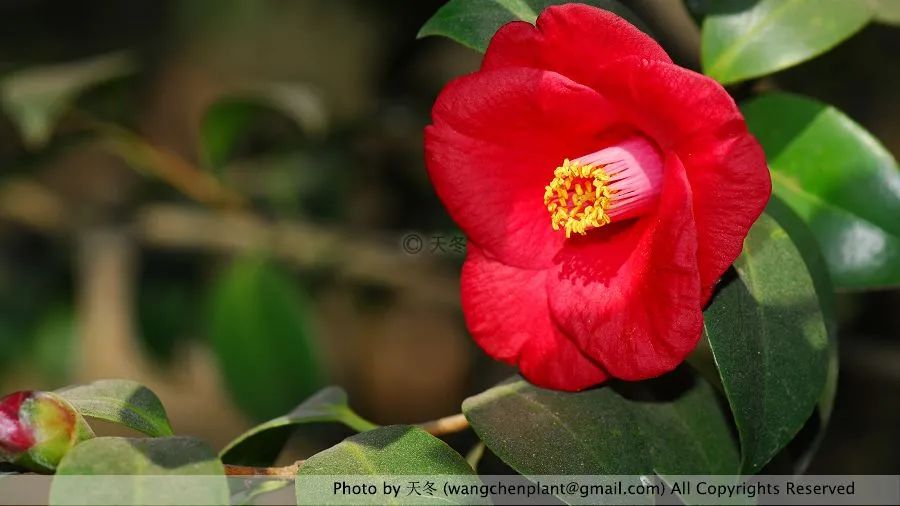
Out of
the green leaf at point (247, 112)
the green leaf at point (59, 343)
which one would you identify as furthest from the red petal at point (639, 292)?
the green leaf at point (59, 343)

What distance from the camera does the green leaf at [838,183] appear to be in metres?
0.85

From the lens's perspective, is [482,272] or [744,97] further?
[744,97]

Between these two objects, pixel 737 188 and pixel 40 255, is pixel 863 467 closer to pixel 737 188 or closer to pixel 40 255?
pixel 737 188

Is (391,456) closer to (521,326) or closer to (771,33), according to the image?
(521,326)

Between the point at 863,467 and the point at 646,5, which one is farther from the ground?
the point at 646,5

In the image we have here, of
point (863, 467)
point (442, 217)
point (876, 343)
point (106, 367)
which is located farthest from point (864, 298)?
point (106, 367)

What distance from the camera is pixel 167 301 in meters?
1.93

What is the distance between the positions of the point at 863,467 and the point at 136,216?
138cm

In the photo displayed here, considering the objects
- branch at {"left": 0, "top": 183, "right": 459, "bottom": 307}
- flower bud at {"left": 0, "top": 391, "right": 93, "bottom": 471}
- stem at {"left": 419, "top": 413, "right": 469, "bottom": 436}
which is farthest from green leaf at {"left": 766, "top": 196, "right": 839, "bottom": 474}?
branch at {"left": 0, "top": 183, "right": 459, "bottom": 307}

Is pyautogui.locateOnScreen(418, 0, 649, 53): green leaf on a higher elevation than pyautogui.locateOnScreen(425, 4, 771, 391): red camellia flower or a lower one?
higher

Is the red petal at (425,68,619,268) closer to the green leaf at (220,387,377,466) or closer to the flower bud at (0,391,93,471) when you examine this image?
the green leaf at (220,387,377,466)

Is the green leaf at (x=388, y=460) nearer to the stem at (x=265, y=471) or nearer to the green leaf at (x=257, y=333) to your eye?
the stem at (x=265, y=471)

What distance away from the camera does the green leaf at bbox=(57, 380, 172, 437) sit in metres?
0.72

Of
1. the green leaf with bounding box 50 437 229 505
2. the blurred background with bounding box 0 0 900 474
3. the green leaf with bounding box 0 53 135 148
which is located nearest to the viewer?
the green leaf with bounding box 50 437 229 505
